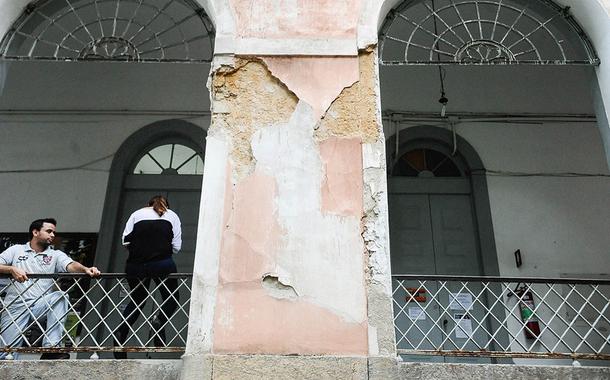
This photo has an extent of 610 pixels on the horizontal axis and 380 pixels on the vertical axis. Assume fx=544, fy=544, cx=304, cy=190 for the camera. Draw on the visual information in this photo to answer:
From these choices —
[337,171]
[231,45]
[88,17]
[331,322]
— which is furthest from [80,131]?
[331,322]

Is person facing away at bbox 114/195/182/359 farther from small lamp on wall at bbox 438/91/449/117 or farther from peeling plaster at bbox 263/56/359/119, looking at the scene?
small lamp on wall at bbox 438/91/449/117

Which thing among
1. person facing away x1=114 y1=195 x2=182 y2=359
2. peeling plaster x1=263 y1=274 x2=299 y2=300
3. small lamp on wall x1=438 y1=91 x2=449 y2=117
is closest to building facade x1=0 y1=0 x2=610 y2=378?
peeling plaster x1=263 y1=274 x2=299 y2=300

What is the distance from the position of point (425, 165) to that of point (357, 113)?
3391mm

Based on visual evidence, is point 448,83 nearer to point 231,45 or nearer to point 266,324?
point 231,45

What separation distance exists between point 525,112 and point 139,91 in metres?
5.76

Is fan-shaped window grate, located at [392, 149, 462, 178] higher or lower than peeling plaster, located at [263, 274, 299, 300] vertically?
higher

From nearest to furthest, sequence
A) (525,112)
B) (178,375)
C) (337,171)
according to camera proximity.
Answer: (178,375)
(337,171)
(525,112)

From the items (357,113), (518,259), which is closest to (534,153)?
(518,259)

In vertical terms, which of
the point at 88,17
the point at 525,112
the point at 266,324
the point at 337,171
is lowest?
the point at 266,324

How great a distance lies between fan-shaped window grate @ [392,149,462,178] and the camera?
787 centimetres

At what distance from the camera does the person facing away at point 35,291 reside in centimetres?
454

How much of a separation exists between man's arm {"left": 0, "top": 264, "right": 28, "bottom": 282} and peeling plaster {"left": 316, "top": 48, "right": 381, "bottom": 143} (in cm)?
272

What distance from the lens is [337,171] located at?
463 centimetres

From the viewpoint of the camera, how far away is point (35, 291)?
474cm
